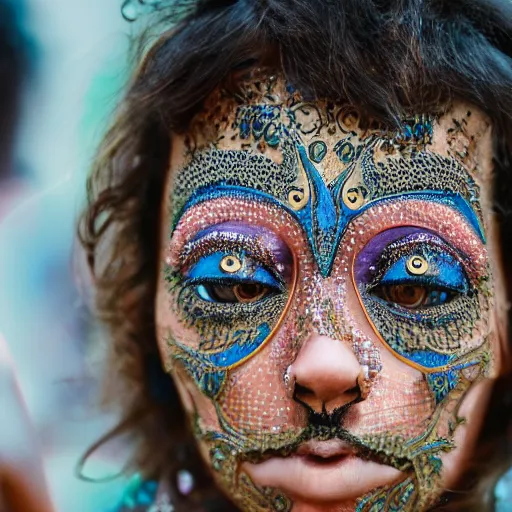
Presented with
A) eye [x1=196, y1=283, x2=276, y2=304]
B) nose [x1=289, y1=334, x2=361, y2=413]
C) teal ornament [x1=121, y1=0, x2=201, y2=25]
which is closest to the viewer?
nose [x1=289, y1=334, x2=361, y2=413]

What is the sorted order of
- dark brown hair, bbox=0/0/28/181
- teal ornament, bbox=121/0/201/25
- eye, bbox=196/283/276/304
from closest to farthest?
eye, bbox=196/283/276/304
teal ornament, bbox=121/0/201/25
dark brown hair, bbox=0/0/28/181

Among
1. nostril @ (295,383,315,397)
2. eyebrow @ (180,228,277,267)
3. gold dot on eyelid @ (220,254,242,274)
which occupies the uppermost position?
eyebrow @ (180,228,277,267)

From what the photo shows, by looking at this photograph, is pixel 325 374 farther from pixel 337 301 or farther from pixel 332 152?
pixel 332 152

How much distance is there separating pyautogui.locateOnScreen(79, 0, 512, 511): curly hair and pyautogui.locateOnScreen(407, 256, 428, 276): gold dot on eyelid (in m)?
0.20

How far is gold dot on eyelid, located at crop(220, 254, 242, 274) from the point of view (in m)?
1.10

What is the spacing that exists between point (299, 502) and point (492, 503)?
1.50ft

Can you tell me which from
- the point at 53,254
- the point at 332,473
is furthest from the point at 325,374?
the point at 53,254

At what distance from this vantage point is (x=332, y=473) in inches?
41.1

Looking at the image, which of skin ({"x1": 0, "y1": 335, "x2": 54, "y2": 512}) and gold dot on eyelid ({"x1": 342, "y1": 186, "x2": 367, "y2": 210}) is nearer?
gold dot on eyelid ({"x1": 342, "y1": 186, "x2": 367, "y2": 210})

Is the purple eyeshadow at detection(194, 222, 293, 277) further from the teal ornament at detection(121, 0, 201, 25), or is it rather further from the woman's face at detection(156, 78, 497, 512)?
the teal ornament at detection(121, 0, 201, 25)

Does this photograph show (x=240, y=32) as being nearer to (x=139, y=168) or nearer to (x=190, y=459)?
(x=139, y=168)

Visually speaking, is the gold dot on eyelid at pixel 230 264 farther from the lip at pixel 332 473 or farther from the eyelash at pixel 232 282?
the lip at pixel 332 473

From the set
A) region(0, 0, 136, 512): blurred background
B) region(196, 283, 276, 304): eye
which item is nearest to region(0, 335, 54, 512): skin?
→ region(0, 0, 136, 512): blurred background

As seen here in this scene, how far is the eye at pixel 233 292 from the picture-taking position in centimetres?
111
